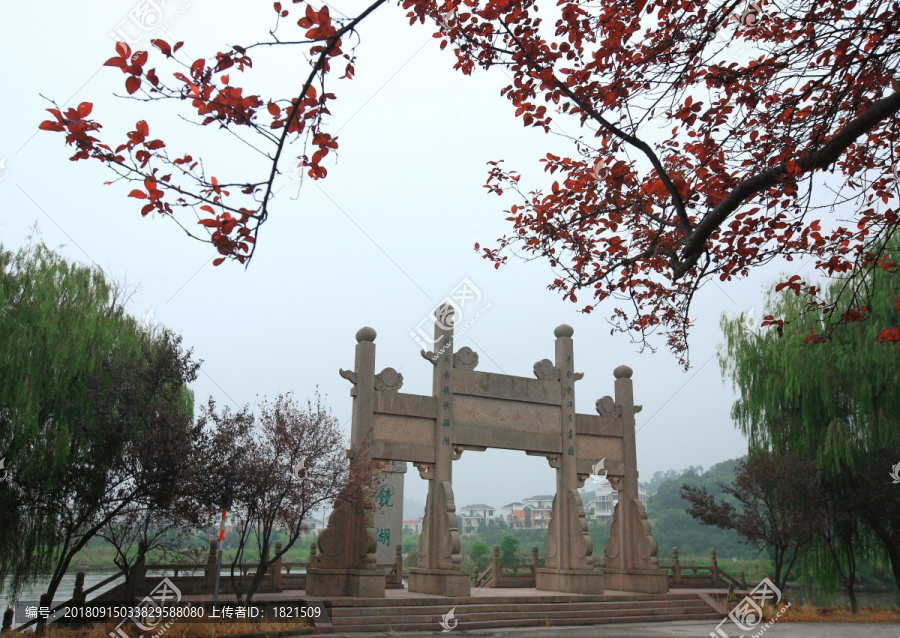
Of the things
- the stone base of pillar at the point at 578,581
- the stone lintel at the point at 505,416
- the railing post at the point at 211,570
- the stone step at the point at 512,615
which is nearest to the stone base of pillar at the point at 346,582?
the stone step at the point at 512,615

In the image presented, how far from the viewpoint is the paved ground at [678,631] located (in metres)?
9.99

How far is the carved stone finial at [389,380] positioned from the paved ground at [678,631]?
4.12 metres

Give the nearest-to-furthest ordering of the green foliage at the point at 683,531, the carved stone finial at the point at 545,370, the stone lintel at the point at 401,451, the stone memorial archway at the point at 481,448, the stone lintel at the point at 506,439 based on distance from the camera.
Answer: the stone memorial archway at the point at 481,448 < the stone lintel at the point at 401,451 < the stone lintel at the point at 506,439 < the carved stone finial at the point at 545,370 < the green foliage at the point at 683,531

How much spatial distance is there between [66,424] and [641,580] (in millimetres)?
10522

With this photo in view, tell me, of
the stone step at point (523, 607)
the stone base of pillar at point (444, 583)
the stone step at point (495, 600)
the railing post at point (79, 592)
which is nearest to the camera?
the railing post at point (79, 592)

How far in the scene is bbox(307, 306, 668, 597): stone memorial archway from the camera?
1138 centimetres

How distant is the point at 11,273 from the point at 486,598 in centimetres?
923

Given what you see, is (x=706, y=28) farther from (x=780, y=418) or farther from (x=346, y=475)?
(x=780, y=418)

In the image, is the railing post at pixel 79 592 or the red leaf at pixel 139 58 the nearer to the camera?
the red leaf at pixel 139 58

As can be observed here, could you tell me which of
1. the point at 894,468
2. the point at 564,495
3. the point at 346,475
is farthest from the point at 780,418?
the point at 346,475

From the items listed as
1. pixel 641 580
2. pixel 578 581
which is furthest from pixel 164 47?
pixel 641 580

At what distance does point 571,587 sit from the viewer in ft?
42.2

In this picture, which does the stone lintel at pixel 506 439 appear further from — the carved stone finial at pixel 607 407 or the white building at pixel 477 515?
the white building at pixel 477 515

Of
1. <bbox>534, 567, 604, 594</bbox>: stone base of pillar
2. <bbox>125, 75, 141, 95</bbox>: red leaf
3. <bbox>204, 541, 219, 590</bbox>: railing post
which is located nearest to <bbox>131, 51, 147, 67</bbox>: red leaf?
<bbox>125, 75, 141, 95</bbox>: red leaf
